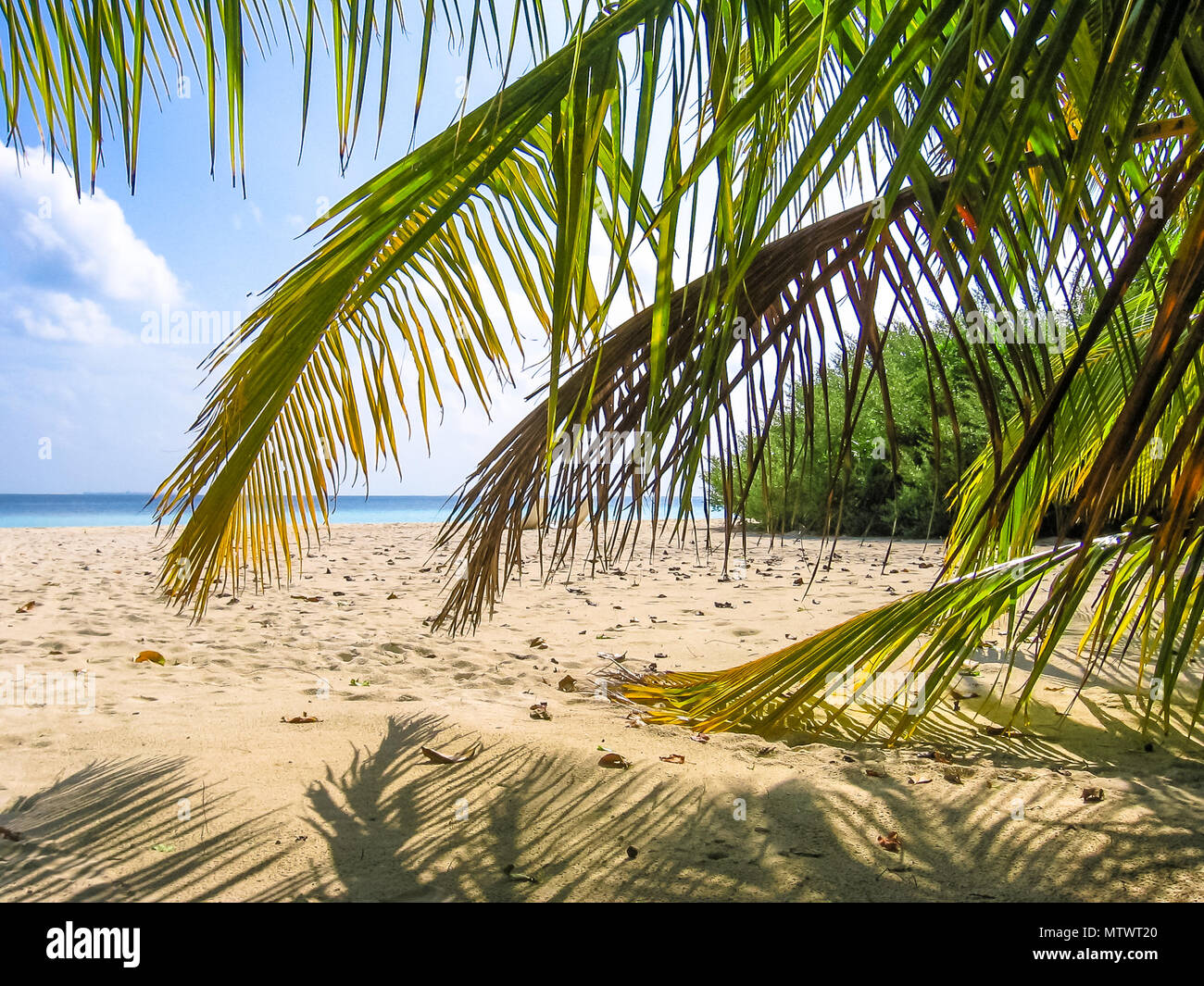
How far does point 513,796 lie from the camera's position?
223cm

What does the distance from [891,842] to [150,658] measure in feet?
11.6

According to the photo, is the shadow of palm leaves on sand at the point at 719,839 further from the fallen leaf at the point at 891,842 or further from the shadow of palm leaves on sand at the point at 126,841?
the shadow of palm leaves on sand at the point at 126,841

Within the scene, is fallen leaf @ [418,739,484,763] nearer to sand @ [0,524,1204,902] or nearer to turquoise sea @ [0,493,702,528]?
sand @ [0,524,1204,902]

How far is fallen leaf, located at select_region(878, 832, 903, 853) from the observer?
190 centimetres

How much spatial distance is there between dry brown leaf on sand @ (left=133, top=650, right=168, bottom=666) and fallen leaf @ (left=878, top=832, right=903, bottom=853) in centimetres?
343

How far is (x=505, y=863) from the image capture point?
1875mm

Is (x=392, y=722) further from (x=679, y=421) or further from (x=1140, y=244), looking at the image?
(x=1140, y=244)

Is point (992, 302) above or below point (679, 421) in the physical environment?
above

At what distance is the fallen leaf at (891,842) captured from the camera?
75.0 inches

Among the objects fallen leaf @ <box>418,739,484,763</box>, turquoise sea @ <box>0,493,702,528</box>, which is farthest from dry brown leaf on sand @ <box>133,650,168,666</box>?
turquoise sea @ <box>0,493,702,528</box>

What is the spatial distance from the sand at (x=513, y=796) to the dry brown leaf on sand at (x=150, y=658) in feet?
0.14
